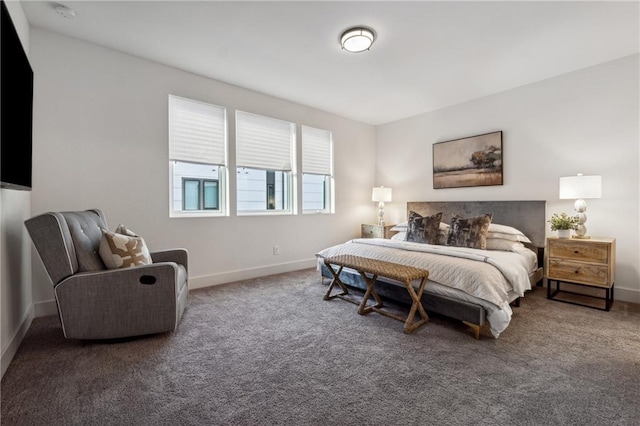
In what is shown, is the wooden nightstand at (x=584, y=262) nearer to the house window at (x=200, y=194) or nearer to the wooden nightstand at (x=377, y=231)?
the wooden nightstand at (x=377, y=231)

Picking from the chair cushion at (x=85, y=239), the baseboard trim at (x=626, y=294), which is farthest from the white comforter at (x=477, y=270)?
the chair cushion at (x=85, y=239)

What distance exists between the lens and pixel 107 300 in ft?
6.77

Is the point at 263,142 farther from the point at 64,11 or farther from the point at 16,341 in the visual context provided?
the point at 16,341

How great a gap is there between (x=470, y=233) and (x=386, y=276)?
1607 mm

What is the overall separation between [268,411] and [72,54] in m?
3.64

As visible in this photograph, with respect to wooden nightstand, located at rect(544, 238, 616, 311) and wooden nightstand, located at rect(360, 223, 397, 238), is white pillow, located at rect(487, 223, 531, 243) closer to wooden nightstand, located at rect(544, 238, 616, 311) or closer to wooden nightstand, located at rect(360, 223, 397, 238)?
wooden nightstand, located at rect(544, 238, 616, 311)

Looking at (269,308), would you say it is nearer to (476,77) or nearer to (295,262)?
(295,262)

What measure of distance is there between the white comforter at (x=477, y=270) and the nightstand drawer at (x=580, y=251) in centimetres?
27

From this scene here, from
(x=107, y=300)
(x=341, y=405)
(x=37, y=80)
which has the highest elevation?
(x=37, y=80)

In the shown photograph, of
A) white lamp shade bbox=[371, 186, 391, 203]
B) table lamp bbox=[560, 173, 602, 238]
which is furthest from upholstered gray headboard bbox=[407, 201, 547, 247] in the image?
white lamp shade bbox=[371, 186, 391, 203]

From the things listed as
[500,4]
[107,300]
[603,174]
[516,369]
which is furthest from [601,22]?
[107,300]

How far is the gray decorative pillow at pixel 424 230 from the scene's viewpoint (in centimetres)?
372

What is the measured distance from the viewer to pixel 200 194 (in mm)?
3695

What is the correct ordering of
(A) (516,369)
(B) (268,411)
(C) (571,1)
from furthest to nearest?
(C) (571,1)
(A) (516,369)
(B) (268,411)
